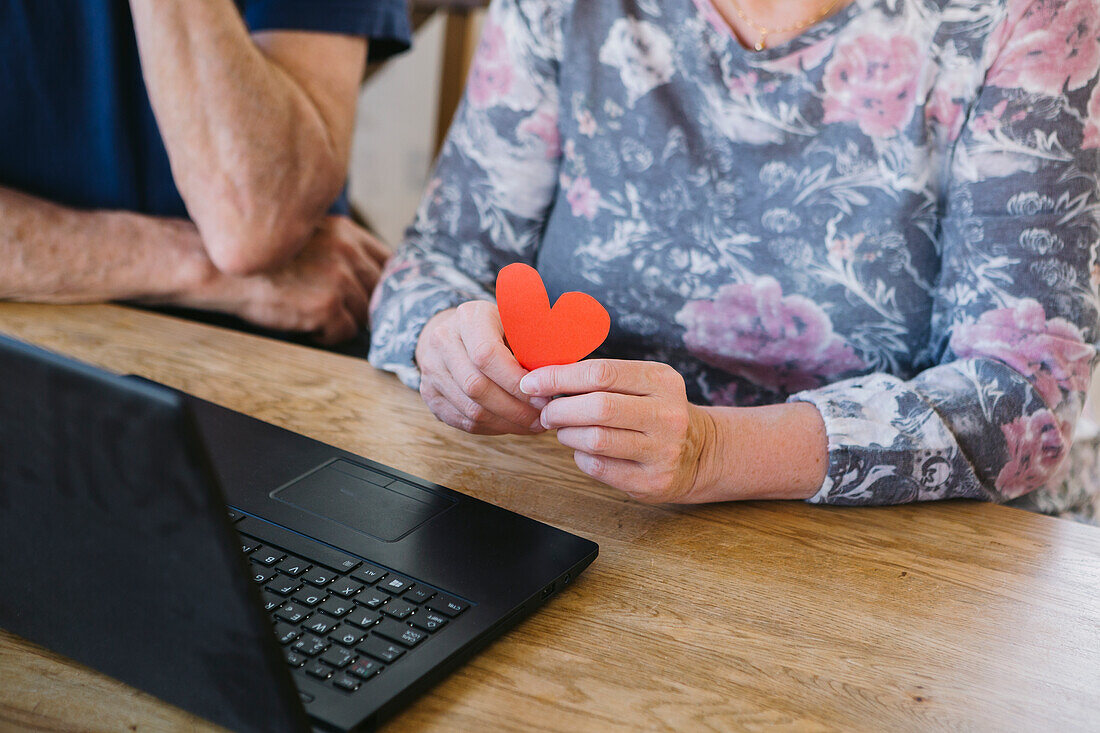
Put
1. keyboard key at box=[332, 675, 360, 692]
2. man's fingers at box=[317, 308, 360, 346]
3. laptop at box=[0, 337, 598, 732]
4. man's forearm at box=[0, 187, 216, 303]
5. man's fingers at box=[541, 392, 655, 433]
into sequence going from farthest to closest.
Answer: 1. man's fingers at box=[317, 308, 360, 346]
2. man's forearm at box=[0, 187, 216, 303]
3. man's fingers at box=[541, 392, 655, 433]
4. keyboard key at box=[332, 675, 360, 692]
5. laptop at box=[0, 337, 598, 732]

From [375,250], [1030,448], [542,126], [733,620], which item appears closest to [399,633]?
[733,620]

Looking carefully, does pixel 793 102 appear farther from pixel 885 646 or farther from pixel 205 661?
pixel 205 661

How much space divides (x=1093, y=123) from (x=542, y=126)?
A: 24.4 inches

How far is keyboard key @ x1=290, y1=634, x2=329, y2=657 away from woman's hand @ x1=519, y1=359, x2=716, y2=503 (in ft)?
0.93

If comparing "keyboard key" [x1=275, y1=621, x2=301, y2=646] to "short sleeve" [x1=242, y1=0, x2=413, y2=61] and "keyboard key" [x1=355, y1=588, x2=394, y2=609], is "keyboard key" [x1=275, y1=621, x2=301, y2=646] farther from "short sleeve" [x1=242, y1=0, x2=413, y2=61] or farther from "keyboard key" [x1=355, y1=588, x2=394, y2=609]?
"short sleeve" [x1=242, y1=0, x2=413, y2=61]

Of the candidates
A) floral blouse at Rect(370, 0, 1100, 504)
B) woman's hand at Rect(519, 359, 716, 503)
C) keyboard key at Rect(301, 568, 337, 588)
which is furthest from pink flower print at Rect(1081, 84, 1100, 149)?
keyboard key at Rect(301, 568, 337, 588)

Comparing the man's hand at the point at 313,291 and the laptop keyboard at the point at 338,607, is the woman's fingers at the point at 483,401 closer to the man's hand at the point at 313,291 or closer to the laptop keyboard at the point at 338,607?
the laptop keyboard at the point at 338,607

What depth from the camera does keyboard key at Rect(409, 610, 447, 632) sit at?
Answer: 60 centimetres

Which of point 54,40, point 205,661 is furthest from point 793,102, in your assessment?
point 54,40

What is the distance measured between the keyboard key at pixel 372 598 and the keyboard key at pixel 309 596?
0.03m

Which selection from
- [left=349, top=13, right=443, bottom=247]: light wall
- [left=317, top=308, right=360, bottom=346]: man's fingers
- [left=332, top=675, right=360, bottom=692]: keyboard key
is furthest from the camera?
[left=349, top=13, right=443, bottom=247]: light wall

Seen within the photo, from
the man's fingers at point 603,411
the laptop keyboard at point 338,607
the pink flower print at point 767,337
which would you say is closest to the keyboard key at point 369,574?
the laptop keyboard at point 338,607

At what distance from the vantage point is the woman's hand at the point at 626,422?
0.77m

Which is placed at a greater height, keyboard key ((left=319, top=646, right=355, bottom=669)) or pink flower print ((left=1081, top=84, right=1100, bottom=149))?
pink flower print ((left=1081, top=84, right=1100, bottom=149))
